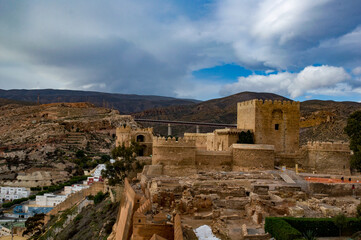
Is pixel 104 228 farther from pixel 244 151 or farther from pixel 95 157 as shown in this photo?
pixel 95 157

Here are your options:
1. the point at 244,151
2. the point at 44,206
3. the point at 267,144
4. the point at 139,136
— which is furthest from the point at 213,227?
the point at 44,206

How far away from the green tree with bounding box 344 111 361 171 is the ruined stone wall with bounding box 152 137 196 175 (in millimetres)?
10425

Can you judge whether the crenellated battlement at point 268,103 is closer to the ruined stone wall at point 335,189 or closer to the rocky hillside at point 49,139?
the ruined stone wall at point 335,189

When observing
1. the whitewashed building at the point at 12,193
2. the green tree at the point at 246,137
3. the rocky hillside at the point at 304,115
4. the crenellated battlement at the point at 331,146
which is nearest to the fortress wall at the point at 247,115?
Answer: the green tree at the point at 246,137

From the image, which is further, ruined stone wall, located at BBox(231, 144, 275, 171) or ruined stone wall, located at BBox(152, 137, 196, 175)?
ruined stone wall, located at BBox(231, 144, 275, 171)

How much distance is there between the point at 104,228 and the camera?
20016mm

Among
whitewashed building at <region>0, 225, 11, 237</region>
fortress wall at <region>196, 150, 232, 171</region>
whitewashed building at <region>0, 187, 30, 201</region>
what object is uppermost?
fortress wall at <region>196, 150, 232, 171</region>

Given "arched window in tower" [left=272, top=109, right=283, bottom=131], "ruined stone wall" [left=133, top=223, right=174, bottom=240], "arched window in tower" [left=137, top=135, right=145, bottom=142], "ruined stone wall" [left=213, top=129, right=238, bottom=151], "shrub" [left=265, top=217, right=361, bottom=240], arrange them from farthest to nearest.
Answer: "arched window in tower" [left=137, top=135, right=145, bottom=142], "arched window in tower" [left=272, top=109, right=283, bottom=131], "ruined stone wall" [left=213, top=129, right=238, bottom=151], "shrub" [left=265, top=217, right=361, bottom=240], "ruined stone wall" [left=133, top=223, right=174, bottom=240]

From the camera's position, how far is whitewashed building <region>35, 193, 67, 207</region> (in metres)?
43.1

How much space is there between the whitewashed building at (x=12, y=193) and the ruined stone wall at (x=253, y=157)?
3723 centimetres

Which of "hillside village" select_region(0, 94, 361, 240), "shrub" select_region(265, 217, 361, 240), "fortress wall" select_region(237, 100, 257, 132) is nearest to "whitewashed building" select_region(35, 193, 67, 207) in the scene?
"hillside village" select_region(0, 94, 361, 240)

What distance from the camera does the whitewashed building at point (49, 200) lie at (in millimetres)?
43062

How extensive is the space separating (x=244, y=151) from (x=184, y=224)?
1155 centimetres

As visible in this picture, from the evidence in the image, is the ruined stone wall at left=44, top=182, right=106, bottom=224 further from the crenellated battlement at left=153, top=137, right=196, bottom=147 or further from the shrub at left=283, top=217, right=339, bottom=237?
the shrub at left=283, top=217, right=339, bottom=237
